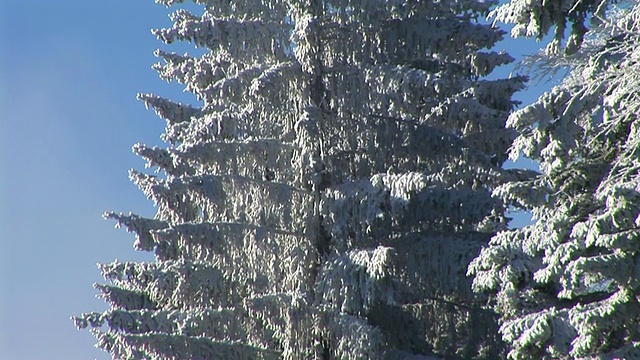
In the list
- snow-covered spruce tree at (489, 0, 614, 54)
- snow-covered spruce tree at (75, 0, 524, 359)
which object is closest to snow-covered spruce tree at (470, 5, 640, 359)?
snow-covered spruce tree at (489, 0, 614, 54)

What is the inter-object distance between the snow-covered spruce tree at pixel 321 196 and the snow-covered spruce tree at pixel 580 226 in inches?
119

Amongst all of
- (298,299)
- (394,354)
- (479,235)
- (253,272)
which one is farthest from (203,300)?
(479,235)

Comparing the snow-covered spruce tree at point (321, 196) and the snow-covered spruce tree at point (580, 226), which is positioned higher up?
the snow-covered spruce tree at point (321, 196)

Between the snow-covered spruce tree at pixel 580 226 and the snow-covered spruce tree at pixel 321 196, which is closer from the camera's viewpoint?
the snow-covered spruce tree at pixel 580 226

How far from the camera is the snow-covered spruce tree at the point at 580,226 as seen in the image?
10.2 metres

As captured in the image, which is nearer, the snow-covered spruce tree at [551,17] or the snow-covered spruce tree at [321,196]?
the snow-covered spruce tree at [551,17]

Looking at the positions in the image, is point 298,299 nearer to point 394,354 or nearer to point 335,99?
point 394,354

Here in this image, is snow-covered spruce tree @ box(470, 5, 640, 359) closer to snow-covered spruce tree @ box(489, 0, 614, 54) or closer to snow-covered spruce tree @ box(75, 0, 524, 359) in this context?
snow-covered spruce tree @ box(489, 0, 614, 54)

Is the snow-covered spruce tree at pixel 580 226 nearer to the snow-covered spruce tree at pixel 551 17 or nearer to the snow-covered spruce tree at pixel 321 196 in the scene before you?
the snow-covered spruce tree at pixel 551 17

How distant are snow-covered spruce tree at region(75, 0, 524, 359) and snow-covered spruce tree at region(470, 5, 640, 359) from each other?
3022 millimetres

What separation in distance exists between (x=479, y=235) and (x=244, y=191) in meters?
3.76

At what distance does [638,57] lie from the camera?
1034 centimetres

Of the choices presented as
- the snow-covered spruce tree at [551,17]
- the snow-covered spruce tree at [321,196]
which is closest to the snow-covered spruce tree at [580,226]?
the snow-covered spruce tree at [551,17]

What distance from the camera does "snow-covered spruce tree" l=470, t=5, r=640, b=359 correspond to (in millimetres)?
10188
